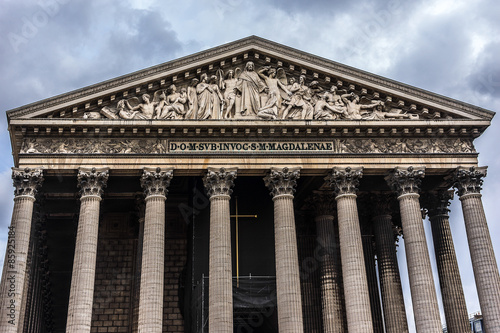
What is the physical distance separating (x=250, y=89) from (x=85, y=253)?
10894 mm

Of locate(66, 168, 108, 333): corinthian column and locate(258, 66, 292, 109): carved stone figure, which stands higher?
locate(258, 66, 292, 109): carved stone figure

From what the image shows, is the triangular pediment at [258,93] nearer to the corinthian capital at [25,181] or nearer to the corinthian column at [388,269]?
the corinthian capital at [25,181]

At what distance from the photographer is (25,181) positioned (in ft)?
84.0

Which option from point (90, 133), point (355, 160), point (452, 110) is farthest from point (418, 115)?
point (90, 133)

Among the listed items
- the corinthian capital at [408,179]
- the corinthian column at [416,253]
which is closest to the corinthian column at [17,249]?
the corinthian capital at [408,179]

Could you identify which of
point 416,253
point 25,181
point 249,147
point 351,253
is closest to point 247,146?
point 249,147

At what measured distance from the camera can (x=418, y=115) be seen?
2839 cm

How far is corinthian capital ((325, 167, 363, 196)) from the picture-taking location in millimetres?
26844

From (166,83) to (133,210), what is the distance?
7.90 metres

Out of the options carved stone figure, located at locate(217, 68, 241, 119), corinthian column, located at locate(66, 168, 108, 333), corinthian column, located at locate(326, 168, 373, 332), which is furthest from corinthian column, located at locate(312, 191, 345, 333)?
corinthian column, located at locate(66, 168, 108, 333)

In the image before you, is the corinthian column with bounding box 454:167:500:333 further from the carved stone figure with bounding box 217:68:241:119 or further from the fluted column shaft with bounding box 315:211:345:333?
the carved stone figure with bounding box 217:68:241:119

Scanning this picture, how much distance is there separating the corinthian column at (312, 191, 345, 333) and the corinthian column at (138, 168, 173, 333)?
8.83 meters

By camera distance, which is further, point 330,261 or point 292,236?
point 330,261

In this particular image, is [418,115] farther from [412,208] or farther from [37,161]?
[37,161]
